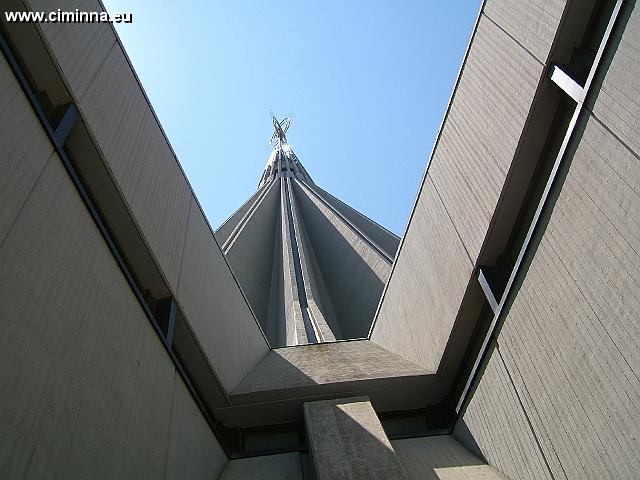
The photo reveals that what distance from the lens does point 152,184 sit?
5848 mm

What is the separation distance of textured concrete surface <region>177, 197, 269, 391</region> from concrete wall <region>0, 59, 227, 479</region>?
1.56 m

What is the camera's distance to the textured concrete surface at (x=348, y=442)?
18.4ft

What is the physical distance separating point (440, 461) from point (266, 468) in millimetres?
2513

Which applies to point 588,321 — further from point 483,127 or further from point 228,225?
point 228,225

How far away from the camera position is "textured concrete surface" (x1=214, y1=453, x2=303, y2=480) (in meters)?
6.69

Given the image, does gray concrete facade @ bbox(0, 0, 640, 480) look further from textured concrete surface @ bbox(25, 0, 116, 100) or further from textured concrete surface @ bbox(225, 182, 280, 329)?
textured concrete surface @ bbox(225, 182, 280, 329)

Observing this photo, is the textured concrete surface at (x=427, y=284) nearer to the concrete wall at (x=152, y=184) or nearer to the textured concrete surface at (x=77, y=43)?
the concrete wall at (x=152, y=184)

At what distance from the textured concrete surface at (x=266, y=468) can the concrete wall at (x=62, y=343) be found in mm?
2095

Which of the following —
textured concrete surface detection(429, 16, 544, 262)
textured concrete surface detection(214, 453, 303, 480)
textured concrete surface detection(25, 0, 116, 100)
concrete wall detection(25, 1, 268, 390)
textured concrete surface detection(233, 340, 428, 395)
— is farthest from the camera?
textured concrete surface detection(233, 340, 428, 395)

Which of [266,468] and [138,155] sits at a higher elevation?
[138,155]

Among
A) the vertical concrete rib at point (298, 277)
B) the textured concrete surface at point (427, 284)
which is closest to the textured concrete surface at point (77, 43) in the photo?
the textured concrete surface at point (427, 284)

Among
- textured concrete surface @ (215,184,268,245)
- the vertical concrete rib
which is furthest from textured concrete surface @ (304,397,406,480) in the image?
textured concrete surface @ (215,184,268,245)

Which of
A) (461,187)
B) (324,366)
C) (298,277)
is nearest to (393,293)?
(324,366)

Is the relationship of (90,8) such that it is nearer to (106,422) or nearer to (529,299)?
(106,422)
